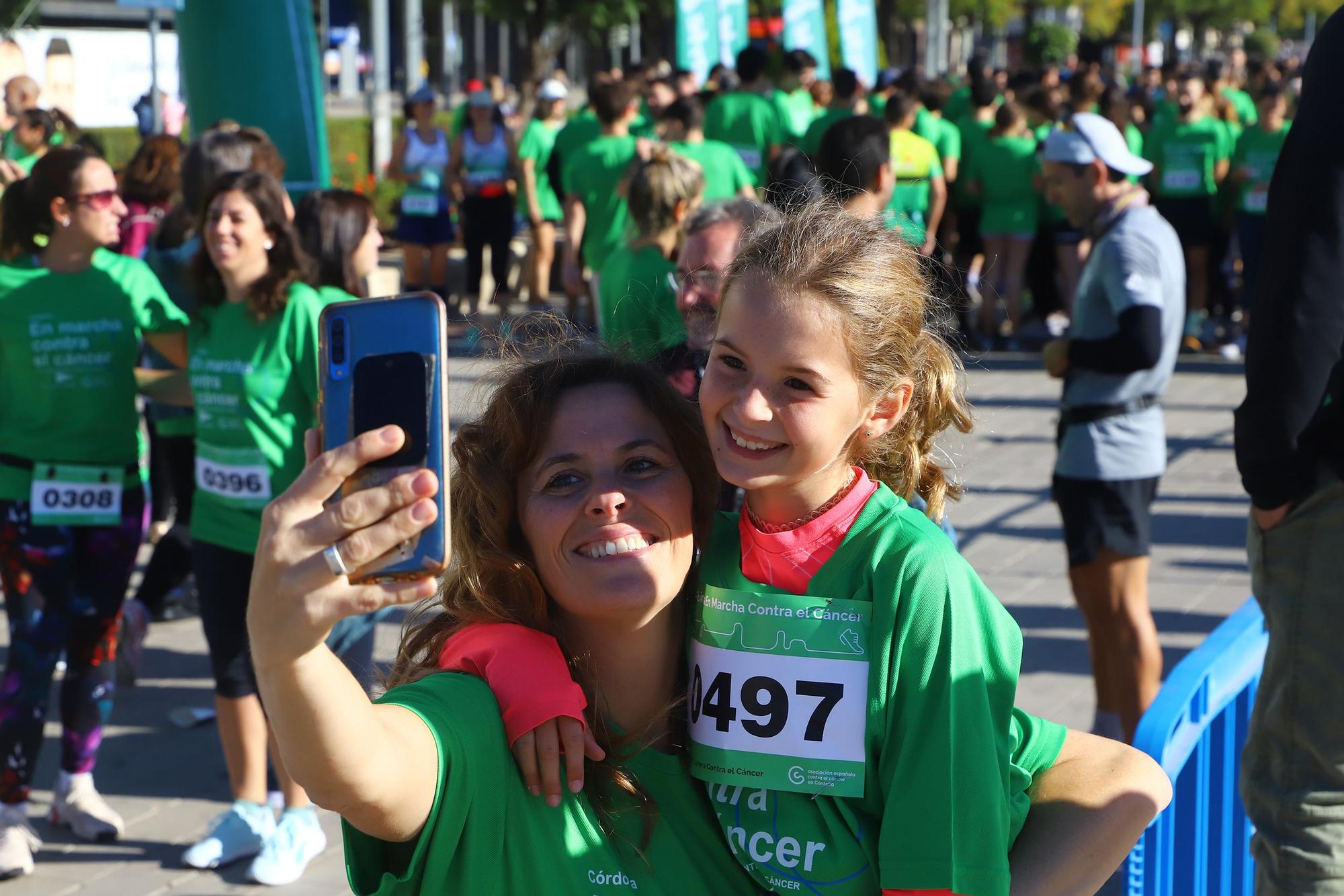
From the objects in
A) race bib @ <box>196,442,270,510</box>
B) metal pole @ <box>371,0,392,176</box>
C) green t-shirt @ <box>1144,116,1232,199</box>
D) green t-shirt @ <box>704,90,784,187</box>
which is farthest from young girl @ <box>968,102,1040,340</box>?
race bib @ <box>196,442,270,510</box>

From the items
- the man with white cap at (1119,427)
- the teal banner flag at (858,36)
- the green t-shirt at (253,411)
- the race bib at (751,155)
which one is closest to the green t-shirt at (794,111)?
the race bib at (751,155)

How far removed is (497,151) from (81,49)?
5350 millimetres

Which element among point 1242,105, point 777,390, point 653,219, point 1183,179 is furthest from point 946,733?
point 1242,105

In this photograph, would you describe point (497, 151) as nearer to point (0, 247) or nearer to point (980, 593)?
point (0, 247)

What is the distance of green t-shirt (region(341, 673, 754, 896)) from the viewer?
1529 millimetres

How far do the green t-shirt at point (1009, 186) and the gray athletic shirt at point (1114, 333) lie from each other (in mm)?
7300

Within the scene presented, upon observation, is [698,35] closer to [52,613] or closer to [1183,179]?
[1183,179]

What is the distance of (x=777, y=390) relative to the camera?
A: 5.62ft

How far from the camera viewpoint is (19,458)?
4.39 meters

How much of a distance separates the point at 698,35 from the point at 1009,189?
5.61 meters

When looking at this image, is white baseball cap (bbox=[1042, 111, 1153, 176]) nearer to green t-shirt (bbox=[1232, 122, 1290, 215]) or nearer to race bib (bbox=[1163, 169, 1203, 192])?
green t-shirt (bbox=[1232, 122, 1290, 215])

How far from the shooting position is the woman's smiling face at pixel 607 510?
1726 mm

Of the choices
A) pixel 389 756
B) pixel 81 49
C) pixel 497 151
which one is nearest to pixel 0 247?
pixel 389 756

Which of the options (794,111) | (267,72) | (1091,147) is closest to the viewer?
(1091,147)
